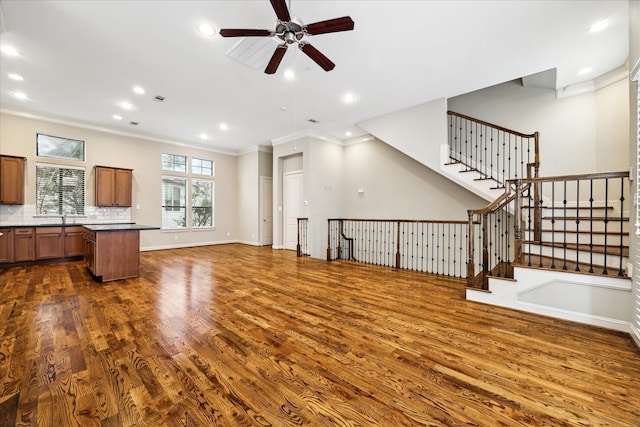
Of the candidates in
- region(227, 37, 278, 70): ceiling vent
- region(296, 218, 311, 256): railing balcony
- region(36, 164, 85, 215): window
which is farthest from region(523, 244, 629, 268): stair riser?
region(36, 164, 85, 215): window

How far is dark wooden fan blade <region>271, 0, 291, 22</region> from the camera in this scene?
2.29m

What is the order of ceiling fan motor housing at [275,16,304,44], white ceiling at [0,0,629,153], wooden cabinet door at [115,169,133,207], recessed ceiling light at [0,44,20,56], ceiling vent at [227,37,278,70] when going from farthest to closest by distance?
wooden cabinet door at [115,169,133,207] → recessed ceiling light at [0,44,20,56] → ceiling vent at [227,37,278,70] → white ceiling at [0,0,629,153] → ceiling fan motor housing at [275,16,304,44]

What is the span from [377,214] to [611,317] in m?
4.95

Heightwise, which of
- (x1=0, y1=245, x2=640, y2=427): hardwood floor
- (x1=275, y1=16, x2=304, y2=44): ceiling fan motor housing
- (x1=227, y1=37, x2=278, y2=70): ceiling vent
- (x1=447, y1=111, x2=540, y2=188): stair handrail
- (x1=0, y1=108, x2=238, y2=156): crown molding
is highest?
(x1=0, y1=108, x2=238, y2=156): crown molding

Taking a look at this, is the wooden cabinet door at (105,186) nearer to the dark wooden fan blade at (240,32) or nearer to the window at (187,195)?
the window at (187,195)

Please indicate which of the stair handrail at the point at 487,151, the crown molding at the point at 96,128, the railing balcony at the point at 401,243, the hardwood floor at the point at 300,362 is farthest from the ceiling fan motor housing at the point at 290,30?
the crown molding at the point at 96,128

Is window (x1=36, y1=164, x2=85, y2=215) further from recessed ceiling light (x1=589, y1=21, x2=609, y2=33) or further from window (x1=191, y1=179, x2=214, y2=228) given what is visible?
recessed ceiling light (x1=589, y1=21, x2=609, y2=33)

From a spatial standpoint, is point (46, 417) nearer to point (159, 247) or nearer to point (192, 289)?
point (192, 289)

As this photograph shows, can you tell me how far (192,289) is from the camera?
395 cm

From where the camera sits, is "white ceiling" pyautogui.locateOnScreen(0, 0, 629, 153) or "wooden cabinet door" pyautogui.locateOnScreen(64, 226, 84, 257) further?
"wooden cabinet door" pyautogui.locateOnScreen(64, 226, 84, 257)

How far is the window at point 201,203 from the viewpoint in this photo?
8812mm

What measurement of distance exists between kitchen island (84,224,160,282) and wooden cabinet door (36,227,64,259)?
6.31ft

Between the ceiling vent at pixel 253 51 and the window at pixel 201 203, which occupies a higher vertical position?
the ceiling vent at pixel 253 51

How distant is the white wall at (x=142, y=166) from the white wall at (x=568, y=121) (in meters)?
8.00
